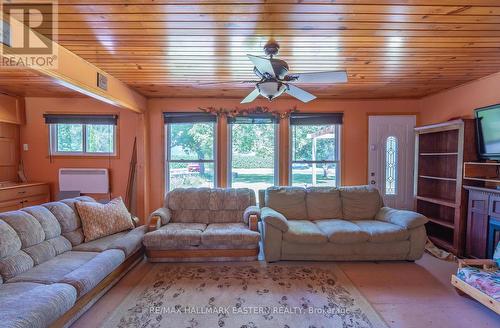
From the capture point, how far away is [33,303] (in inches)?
64.5

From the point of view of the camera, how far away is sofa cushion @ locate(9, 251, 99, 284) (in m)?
2.00

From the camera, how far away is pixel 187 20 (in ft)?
6.44

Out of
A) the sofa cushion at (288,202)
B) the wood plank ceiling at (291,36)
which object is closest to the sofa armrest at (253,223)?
the sofa cushion at (288,202)

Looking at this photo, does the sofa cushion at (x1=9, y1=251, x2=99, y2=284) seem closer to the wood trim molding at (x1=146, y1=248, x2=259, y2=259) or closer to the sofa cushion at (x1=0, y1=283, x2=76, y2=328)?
the sofa cushion at (x1=0, y1=283, x2=76, y2=328)

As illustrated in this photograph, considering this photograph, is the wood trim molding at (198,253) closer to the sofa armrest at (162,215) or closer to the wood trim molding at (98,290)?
the wood trim molding at (98,290)

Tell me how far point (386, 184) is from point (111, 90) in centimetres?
464

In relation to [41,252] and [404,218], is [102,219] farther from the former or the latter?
[404,218]

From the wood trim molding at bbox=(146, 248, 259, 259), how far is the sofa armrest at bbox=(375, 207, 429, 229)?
6.26 feet

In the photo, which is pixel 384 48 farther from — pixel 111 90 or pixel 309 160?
pixel 111 90

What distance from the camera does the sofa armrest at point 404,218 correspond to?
312cm

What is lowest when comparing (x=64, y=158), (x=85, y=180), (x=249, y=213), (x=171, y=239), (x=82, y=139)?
(x=171, y=239)

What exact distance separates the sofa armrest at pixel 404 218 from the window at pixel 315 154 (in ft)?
3.68

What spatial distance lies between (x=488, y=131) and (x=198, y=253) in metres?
3.84

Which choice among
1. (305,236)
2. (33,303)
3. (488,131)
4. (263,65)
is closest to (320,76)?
(263,65)
